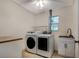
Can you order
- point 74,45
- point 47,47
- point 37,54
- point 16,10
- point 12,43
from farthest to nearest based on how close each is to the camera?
point 16,10 → point 37,54 → point 47,47 → point 74,45 → point 12,43

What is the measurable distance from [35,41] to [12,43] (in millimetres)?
788

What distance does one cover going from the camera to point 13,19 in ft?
10.6

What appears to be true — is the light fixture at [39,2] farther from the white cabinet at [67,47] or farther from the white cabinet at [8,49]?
the white cabinet at [8,49]

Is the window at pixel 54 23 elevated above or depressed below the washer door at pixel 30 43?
above

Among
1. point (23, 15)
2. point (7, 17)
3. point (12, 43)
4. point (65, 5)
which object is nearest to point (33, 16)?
point (23, 15)

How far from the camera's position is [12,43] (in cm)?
203

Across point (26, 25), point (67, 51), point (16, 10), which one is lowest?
point (67, 51)

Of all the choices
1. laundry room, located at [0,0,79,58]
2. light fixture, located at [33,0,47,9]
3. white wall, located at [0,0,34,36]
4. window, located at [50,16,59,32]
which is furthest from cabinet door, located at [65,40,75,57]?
white wall, located at [0,0,34,36]

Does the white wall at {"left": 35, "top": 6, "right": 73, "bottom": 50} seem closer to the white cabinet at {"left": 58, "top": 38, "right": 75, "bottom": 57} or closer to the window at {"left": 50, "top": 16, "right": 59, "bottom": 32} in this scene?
the window at {"left": 50, "top": 16, "right": 59, "bottom": 32}

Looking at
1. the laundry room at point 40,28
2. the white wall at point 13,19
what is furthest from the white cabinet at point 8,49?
the white wall at point 13,19

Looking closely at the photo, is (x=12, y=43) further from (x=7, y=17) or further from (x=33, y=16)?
(x=33, y=16)

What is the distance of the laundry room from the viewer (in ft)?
7.25

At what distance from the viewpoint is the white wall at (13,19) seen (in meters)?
2.92

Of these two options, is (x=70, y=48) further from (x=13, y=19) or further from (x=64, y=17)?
(x=13, y=19)
